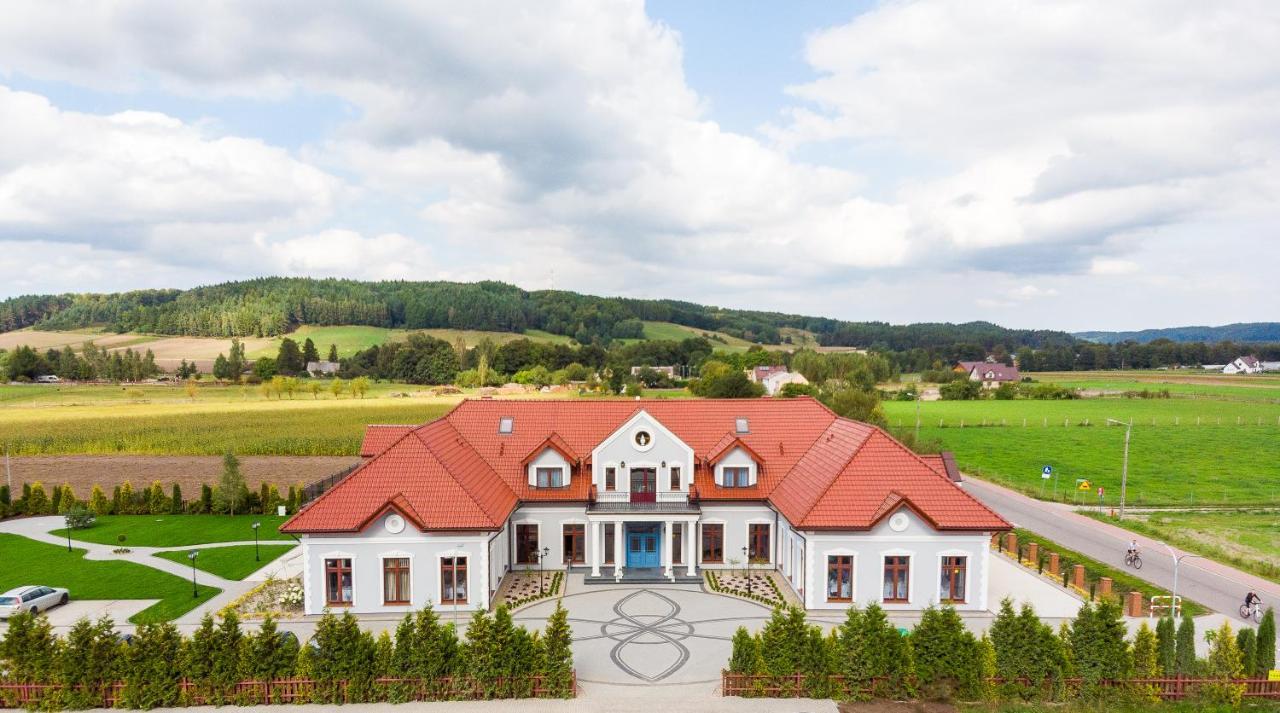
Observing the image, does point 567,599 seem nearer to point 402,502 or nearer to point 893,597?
point 402,502

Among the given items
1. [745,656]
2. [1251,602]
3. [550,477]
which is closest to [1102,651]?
[745,656]

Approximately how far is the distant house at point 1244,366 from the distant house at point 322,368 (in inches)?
8102

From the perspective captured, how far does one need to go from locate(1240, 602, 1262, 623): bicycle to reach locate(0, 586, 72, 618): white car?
42089 mm

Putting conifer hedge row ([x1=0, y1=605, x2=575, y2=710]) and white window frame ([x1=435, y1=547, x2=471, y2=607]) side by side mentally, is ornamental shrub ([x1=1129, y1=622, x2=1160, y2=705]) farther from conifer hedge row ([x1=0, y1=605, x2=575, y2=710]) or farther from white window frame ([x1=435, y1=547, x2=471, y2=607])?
white window frame ([x1=435, y1=547, x2=471, y2=607])

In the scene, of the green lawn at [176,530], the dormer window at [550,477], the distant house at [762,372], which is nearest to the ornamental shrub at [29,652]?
the dormer window at [550,477]

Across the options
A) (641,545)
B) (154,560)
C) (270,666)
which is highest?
(270,666)

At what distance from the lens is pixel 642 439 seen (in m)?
28.4

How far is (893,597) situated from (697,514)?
7873mm

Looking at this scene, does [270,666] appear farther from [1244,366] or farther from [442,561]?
[1244,366]

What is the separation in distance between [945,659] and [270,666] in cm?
1760

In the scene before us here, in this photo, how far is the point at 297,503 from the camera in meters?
39.9

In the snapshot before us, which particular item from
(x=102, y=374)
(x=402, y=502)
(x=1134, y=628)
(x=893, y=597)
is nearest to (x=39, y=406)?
(x=102, y=374)

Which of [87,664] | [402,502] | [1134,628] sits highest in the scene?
[402,502]

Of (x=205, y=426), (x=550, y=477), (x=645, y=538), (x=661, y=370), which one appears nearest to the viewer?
(x=645, y=538)
